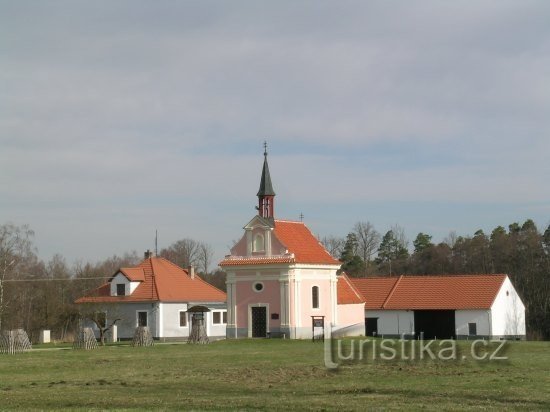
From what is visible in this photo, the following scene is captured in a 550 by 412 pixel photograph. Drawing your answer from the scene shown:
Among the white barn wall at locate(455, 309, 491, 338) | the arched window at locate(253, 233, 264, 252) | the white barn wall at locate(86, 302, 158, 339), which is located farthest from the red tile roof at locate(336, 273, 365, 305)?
the white barn wall at locate(86, 302, 158, 339)

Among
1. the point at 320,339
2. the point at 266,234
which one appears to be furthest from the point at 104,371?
the point at 266,234

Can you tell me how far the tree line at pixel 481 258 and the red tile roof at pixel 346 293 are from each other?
59.4 ft

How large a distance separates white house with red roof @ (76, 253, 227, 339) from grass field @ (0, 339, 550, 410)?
2827 cm

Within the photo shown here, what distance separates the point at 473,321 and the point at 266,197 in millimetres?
17921

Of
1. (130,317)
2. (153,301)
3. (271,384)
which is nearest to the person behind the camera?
(271,384)

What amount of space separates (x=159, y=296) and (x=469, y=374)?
38878 mm

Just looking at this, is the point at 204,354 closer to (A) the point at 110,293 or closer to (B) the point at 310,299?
(B) the point at 310,299

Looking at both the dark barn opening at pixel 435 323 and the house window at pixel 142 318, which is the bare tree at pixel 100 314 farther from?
the dark barn opening at pixel 435 323

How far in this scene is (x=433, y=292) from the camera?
204ft

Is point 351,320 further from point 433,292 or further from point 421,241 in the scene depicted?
point 421,241

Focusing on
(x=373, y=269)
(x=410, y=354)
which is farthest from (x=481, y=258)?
(x=410, y=354)

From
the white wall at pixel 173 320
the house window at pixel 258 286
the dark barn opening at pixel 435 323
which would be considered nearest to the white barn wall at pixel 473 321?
the dark barn opening at pixel 435 323

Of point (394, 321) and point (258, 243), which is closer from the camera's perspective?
point (258, 243)

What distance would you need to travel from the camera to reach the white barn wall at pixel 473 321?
5872 cm
